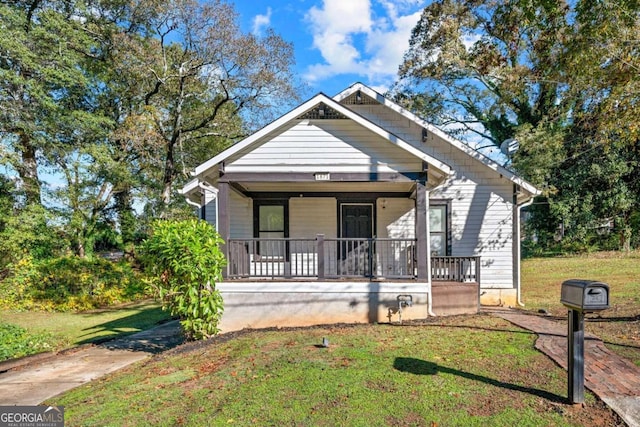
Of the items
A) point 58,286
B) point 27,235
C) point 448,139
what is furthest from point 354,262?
point 27,235

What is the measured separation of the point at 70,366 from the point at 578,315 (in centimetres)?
832

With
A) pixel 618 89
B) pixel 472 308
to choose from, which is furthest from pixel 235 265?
pixel 618 89

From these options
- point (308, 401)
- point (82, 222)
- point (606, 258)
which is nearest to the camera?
point (308, 401)

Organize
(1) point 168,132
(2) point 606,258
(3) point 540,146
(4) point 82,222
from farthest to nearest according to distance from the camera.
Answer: (1) point 168,132
(2) point 606,258
(4) point 82,222
(3) point 540,146

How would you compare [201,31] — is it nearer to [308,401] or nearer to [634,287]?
[308,401]

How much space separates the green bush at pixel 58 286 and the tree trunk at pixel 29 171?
10.1ft

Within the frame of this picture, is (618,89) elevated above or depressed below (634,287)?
above

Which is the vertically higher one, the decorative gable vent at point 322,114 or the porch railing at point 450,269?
the decorative gable vent at point 322,114

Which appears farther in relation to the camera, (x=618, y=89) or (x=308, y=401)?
Answer: (x=618, y=89)

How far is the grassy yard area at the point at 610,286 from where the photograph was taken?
6313mm

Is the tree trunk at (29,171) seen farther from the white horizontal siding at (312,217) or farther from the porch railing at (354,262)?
the porch railing at (354,262)

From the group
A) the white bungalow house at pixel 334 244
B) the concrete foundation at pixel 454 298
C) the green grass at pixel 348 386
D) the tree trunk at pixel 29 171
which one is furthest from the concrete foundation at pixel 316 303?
the tree trunk at pixel 29 171

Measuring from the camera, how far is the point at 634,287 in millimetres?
11016

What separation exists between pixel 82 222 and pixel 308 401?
53.4 ft
